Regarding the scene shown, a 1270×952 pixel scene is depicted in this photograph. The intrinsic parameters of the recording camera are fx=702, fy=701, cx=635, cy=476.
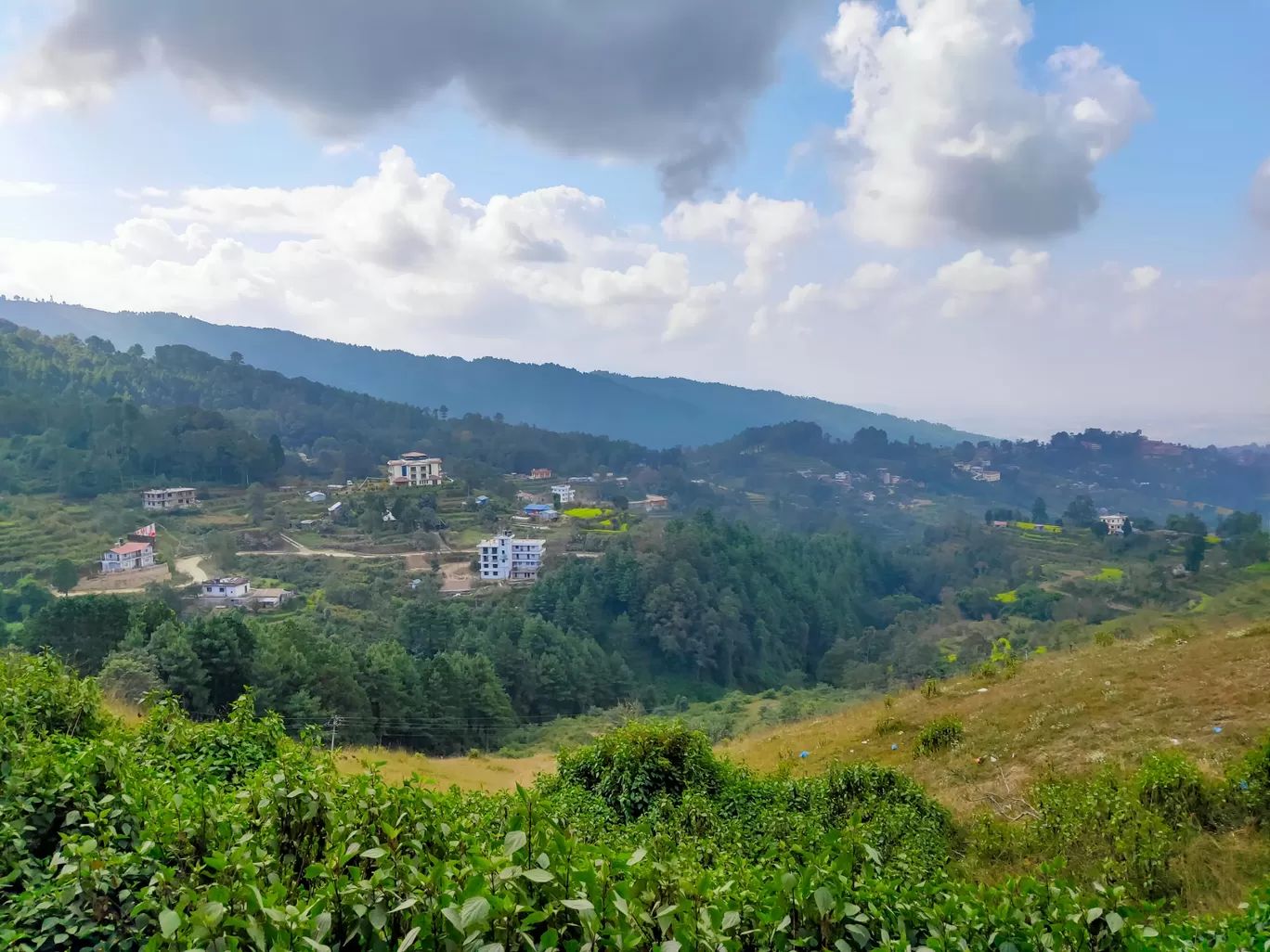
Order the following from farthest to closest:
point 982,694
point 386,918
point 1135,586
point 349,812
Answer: point 1135,586
point 982,694
point 349,812
point 386,918

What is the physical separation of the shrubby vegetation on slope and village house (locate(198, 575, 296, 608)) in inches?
1664

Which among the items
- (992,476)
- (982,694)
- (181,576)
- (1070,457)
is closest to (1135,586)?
(982,694)

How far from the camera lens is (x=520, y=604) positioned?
46344mm

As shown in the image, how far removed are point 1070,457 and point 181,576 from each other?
138m

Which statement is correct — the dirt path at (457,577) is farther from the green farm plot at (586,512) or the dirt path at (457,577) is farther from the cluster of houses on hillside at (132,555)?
the cluster of houses on hillside at (132,555)

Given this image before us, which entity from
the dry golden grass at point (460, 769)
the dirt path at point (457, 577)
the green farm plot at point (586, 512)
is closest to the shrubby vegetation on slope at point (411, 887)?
the dry golden grass at point (460, 769)

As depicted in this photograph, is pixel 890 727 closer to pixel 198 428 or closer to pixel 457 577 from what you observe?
pixel 457 577

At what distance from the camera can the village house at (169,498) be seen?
185ft

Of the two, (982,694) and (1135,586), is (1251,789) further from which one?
(1135,586)

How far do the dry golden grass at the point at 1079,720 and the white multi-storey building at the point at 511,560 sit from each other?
40909mm

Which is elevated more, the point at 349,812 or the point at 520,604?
the point at 349,812

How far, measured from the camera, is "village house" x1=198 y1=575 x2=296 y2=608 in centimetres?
4050

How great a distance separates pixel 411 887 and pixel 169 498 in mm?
67432

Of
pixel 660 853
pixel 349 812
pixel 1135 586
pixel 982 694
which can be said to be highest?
pixel 349 812
